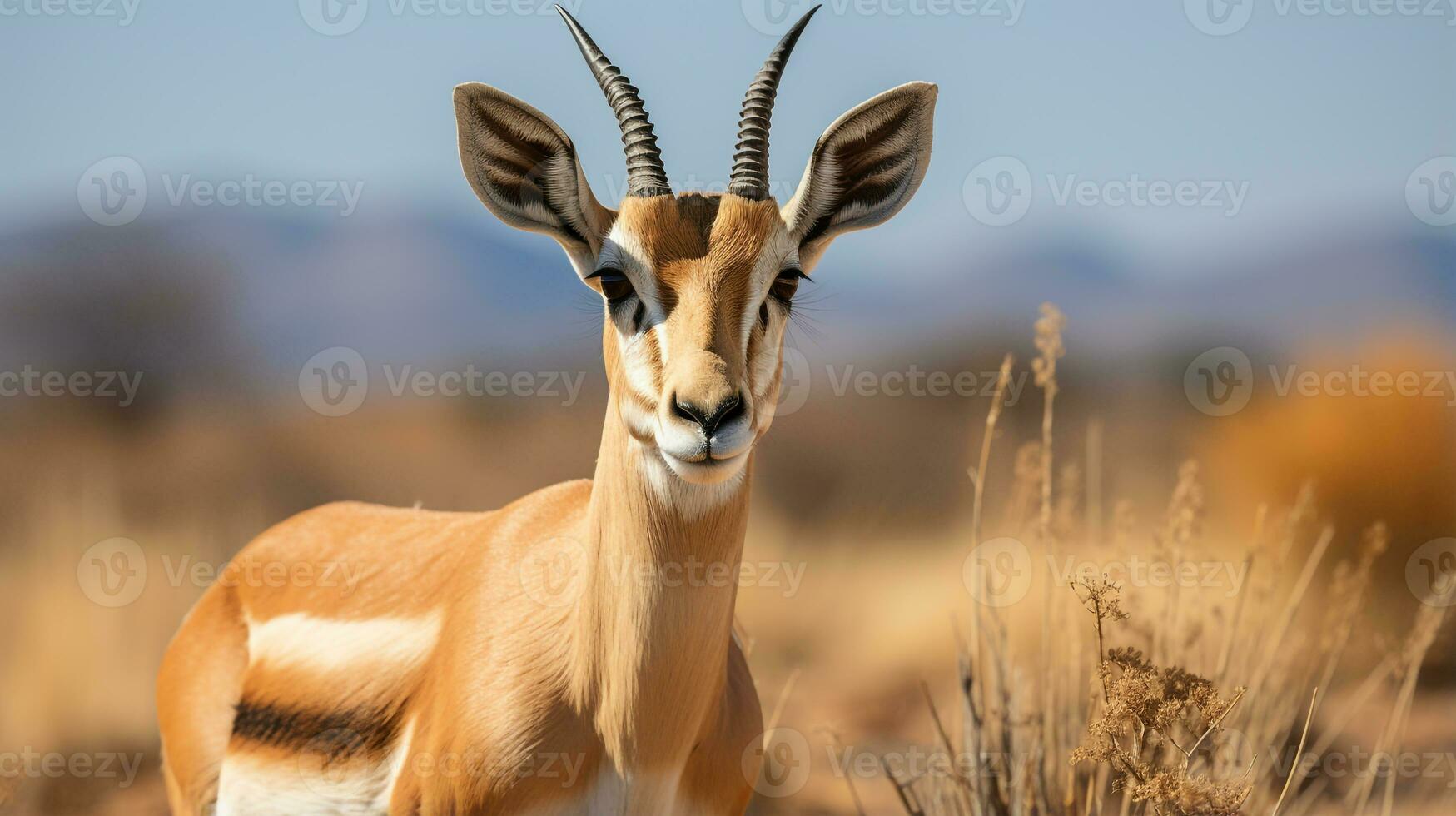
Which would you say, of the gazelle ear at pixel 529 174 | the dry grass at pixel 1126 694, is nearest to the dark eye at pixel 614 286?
the gazelle ear at pixel 529 174

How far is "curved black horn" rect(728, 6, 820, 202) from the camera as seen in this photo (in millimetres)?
4723

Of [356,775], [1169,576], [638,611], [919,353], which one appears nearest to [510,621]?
[638,611]

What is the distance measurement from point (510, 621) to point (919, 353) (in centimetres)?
2456

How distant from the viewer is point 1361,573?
822cm

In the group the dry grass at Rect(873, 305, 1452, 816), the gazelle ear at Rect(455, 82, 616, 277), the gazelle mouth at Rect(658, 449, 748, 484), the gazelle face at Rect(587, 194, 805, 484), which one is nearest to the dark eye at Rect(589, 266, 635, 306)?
the gazelle face at Rect(587, 194, 805, 484)

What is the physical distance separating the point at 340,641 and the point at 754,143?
299 centimetres

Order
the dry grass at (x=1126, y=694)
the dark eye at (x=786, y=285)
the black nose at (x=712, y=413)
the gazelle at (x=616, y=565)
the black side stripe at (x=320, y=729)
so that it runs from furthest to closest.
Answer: the black side stripe at (x=320, y=729), the dry grass at (x=1126, y=694), the dark eye at (x=786, y=285), the gazelle at (x=616, y=565), the black nose at (x=712, y=413)

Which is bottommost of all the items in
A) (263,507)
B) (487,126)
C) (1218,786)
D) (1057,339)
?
(263,507)

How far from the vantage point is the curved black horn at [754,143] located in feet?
15.5

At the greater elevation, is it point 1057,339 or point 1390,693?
point 1057,339

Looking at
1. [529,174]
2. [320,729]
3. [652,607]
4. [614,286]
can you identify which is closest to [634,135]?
[529,174]

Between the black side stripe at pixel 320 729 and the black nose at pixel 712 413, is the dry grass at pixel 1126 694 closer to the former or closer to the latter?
the black nose at pixel 712 413

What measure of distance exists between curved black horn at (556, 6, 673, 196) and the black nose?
118cm

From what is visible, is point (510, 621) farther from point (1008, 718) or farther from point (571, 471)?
point (571, 471)
